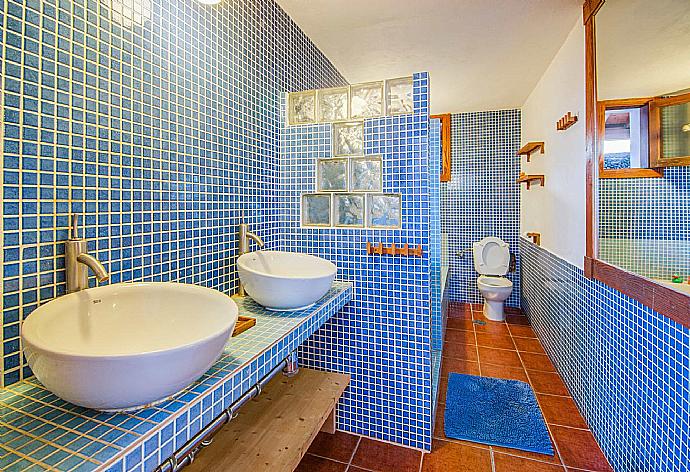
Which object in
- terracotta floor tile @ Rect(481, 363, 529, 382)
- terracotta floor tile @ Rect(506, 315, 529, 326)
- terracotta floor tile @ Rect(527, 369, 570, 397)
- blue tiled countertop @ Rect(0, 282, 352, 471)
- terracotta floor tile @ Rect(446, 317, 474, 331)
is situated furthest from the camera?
terracotta floor tile @ Rect(506, 315, 529, 326)

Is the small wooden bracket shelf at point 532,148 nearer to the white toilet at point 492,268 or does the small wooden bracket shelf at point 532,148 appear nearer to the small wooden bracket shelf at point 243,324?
the white toilet at point 492,268

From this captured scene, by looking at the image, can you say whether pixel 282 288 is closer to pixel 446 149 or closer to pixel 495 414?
pixel 495 414

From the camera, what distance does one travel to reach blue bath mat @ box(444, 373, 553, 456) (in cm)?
213

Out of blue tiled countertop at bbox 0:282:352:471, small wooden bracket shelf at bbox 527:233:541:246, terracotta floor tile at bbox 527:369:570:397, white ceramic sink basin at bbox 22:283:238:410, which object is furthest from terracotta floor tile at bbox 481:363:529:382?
white ceramic sink basin at bbox 22:283:238:410

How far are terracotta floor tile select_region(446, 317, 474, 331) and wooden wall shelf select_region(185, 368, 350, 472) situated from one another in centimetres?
230

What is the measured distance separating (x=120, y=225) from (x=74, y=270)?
0.24m

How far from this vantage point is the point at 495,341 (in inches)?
143

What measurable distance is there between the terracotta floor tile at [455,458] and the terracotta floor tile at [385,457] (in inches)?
2.7

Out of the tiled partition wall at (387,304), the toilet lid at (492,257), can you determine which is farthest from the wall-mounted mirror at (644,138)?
the toilet lid at (492,257)

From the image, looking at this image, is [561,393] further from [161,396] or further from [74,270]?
[74,270]

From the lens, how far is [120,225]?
4.26 feet

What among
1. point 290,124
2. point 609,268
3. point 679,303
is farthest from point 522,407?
point 290,124

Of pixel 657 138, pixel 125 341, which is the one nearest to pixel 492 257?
pixel 657 138

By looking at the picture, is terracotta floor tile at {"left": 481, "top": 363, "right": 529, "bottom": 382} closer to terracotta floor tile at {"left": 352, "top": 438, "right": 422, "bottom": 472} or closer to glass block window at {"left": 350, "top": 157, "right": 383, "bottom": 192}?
terracotta floor tile at {"left": 352, "top": 438, "right": 422, "bottom": 472}
